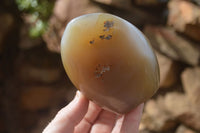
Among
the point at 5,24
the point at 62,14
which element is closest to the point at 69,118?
the point at 62,14

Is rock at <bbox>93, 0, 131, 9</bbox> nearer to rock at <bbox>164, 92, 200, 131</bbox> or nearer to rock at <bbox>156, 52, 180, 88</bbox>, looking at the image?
rock at <bbox>156, 52, 180, 88</bbox>

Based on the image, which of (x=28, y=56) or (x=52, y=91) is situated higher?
(x=28, y=56)

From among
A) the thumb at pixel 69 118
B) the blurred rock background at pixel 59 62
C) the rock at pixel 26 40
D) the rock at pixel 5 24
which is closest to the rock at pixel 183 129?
the blurred rock background at pixel 59 62

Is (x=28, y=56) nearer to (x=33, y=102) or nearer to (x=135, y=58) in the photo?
(x=33, y=102)

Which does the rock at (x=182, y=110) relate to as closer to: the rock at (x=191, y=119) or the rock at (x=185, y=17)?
the rock at (x=191, y=119)

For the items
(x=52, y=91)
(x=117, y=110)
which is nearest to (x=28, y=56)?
(x=52, y=91)

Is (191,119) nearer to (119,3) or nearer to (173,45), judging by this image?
(173,45)
